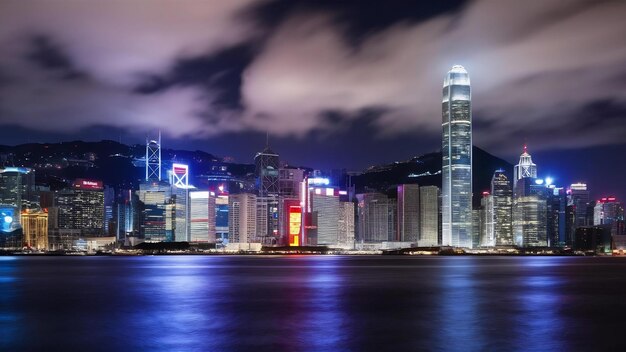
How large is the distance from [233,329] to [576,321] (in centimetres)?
2412

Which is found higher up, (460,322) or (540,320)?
(460,322)

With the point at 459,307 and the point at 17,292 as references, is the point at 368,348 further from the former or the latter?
the point at 17,292

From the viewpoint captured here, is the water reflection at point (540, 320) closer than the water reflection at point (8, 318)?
Yes

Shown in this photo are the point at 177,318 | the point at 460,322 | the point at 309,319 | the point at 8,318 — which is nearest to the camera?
the point at 460,322

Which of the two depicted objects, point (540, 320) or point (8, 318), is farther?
point (8, 318)

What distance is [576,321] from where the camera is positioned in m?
49.2

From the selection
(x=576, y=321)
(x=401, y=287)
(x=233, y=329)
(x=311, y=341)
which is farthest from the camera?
(x=401, y=287)

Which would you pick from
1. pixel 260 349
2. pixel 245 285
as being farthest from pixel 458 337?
pixel 245 285

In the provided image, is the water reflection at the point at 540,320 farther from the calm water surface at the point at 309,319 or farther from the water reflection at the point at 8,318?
the water reflection at the point at 8,318

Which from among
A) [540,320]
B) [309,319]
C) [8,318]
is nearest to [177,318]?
[309,319]

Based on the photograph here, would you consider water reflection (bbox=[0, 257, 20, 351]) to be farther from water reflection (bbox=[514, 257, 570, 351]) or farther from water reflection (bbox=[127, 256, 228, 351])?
water reflection (bbox=[514, 257, 570, 351])

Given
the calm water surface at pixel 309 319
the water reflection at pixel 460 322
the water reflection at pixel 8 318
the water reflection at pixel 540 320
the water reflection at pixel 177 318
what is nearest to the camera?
the water reflection at pixel 460 322

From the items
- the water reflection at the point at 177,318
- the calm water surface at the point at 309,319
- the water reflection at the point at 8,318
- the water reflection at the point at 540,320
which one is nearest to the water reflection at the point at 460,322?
the calm water surface at the point at 309,319

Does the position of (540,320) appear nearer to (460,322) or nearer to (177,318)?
(460,322)
